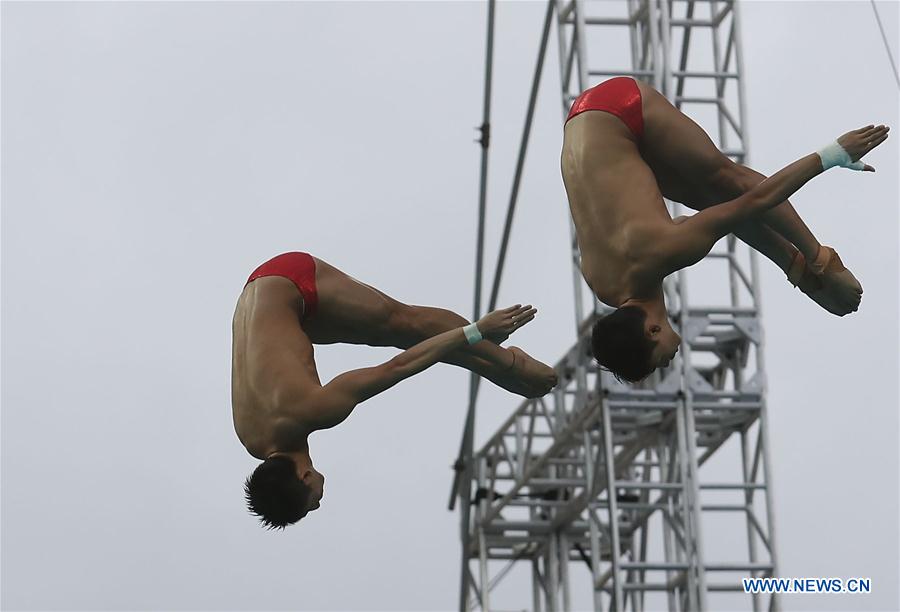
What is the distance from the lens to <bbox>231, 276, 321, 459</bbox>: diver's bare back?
921 cm

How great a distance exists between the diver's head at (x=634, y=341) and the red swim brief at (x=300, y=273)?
51.5 inches

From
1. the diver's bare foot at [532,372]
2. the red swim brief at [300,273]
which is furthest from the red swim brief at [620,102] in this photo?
the red swim brief at [300,273]

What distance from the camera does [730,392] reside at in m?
14.4

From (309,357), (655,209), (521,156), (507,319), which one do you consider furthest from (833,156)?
(521,156)

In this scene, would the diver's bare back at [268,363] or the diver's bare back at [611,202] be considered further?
the diver's bare back at [268,363]

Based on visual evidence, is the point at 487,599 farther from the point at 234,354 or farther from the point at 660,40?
the point at 234,354

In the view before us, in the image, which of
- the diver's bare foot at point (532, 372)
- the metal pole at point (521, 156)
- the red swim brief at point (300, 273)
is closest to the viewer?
the red swim brief at point (300, 273)

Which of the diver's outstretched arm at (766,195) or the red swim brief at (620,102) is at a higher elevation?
the red swim brief at (620,102)

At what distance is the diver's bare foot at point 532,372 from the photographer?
32.0ft

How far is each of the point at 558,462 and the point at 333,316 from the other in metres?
6.99

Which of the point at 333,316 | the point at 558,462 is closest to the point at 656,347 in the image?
the point at 333,316

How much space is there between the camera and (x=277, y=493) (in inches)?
357

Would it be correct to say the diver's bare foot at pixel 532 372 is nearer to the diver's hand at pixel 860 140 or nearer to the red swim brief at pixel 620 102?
the red swim brief at pixel 620 102

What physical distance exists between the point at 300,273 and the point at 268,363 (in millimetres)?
522
